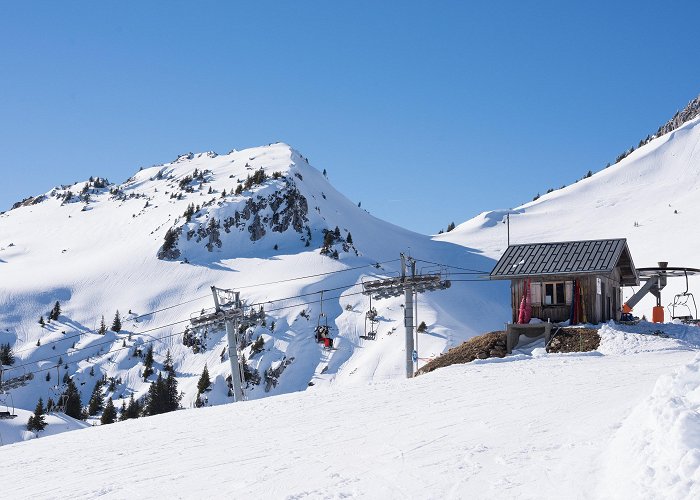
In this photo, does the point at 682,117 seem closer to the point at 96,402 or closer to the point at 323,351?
the point at 323,351

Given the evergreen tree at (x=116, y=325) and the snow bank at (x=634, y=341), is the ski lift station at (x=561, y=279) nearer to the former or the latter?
the snow bank at (x=634, y=341)

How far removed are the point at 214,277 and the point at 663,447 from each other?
105 meters

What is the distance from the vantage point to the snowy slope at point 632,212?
81.3 metres

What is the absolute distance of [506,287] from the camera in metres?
100

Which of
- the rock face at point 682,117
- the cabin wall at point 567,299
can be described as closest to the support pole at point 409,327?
the cabin wall at point 567,299

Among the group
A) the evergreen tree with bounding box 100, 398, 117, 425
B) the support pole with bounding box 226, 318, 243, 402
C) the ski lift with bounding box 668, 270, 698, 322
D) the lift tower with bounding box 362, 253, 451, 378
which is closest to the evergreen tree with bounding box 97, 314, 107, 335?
the evergreen tree with bounding box 100, 398, 117, 425

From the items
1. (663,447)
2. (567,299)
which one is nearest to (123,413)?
(567,299)

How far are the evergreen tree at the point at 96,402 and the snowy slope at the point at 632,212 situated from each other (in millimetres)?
52107

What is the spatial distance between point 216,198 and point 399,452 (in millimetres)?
128581

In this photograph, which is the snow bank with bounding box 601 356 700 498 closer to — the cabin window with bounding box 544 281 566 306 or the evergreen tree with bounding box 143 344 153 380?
the cabin window with bounding box 544 281 566 306

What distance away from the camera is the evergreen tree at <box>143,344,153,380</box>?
89.2m

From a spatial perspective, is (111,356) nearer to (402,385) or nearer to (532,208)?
(532,208)

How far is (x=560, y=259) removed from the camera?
34.8m

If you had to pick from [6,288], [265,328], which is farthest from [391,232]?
[6,288]
